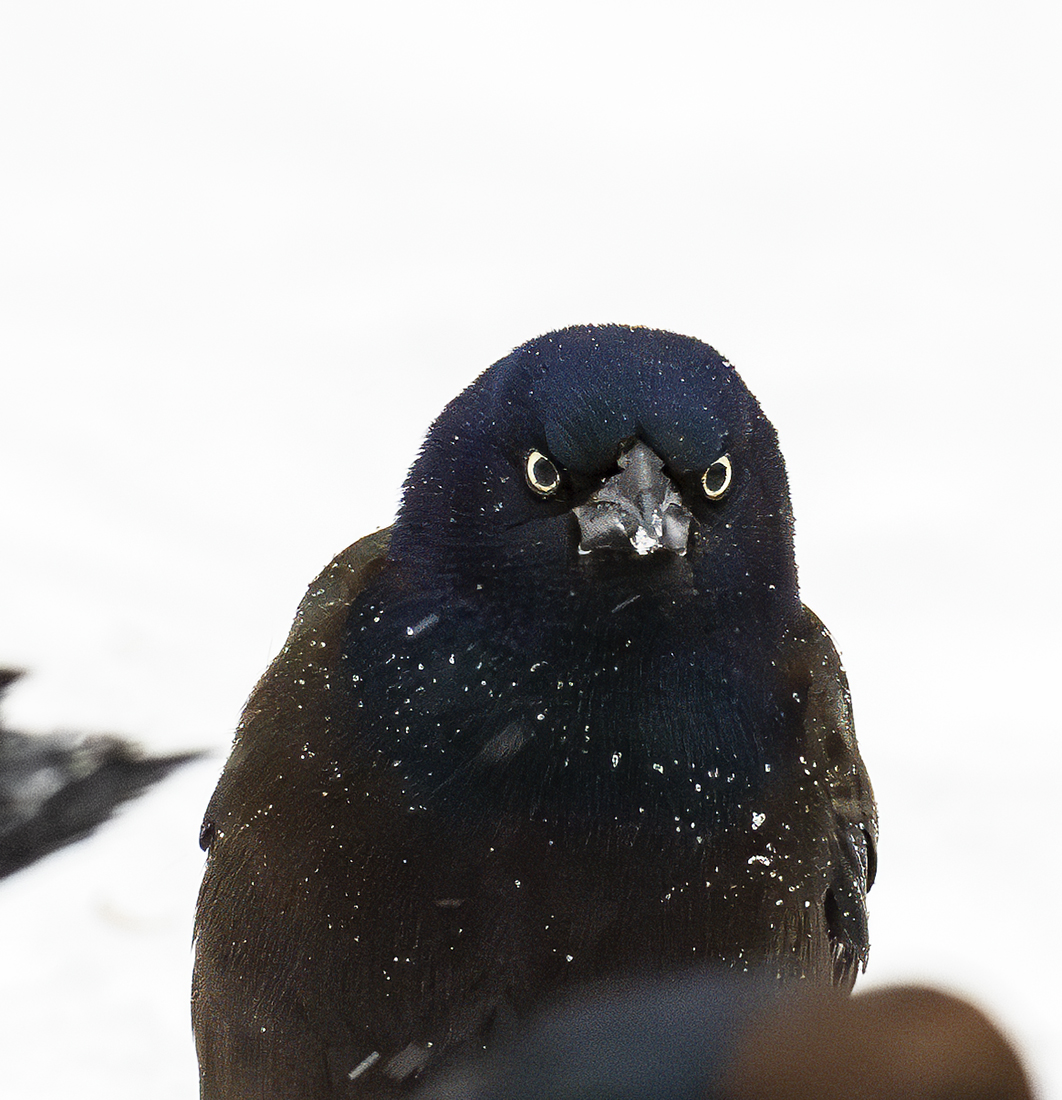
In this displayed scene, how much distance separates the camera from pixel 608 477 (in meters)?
2.52

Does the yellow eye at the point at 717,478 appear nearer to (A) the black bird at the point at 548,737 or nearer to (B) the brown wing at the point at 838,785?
(A) the black bird at the point at 548,737

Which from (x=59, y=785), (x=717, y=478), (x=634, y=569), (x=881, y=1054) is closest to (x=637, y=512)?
(x=634, y=569)

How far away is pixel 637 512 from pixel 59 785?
8.98 ft

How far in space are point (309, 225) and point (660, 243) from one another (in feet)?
5.91

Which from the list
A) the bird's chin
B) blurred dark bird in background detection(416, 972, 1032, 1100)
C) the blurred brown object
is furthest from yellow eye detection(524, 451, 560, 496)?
the blurred brown object

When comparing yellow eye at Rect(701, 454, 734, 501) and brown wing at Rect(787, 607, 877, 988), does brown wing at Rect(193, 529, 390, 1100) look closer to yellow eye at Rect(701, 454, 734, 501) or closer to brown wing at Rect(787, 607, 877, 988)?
yellow eye at Rect(701, 454, 734, 501)

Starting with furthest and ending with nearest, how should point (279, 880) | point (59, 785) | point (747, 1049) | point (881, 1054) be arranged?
1. point (59, 785)
2. point (279, 880)
3. point (747, 1049)
4. point (881, 1054)

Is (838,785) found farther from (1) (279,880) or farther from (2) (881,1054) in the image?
(2) (881,1054)

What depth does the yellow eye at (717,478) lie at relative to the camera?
2.57 metres

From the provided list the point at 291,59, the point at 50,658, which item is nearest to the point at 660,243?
the point at 291,59

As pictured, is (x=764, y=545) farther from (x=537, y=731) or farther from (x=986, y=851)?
(x=986, y=851)

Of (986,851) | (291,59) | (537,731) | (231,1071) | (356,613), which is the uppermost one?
(291,59)

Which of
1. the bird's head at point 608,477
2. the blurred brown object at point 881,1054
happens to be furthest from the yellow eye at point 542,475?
the blurred brown object at point 881,1054

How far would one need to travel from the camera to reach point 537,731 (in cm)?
260
